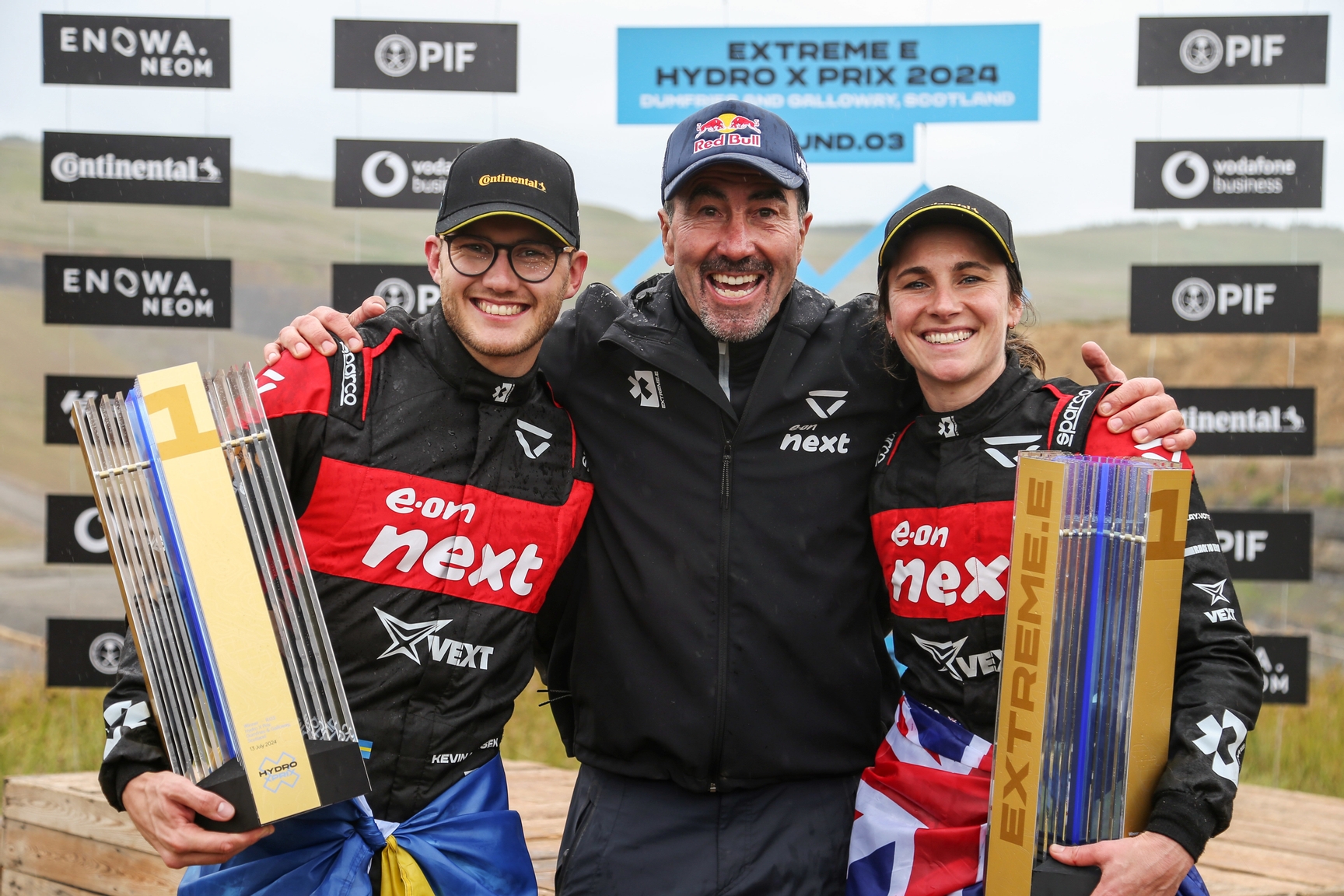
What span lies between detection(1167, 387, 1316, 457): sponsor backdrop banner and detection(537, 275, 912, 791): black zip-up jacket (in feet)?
9.66

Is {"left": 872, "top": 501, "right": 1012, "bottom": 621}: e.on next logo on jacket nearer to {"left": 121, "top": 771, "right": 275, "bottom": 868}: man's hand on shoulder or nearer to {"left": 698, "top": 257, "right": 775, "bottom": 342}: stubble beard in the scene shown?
{"left": 698, "top": 257, "right": 775, "bottom": 342}: stubble beard

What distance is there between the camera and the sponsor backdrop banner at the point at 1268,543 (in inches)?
170

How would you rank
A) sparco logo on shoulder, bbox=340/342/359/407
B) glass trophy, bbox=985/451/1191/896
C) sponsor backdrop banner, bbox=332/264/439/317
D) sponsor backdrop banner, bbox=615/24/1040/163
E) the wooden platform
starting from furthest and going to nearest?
sponsor backdrop banner, bbox=332/264/439/317 → sponsor backdrop banner, bbox=615/24/1040/163 → the wooden platform → sparco logo on shoulder, bbox=340/342/359/407 → glass trophy, bbox=985/451/1191/896

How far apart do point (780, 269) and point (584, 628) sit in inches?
32.7

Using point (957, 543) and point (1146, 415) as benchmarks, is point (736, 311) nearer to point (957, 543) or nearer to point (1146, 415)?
point (957, 543)

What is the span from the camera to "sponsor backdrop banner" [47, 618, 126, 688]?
14.1 ft

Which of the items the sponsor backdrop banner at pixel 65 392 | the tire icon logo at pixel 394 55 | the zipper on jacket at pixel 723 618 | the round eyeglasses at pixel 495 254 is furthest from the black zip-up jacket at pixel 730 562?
the sponsor backdrop banner at pixel 65 392

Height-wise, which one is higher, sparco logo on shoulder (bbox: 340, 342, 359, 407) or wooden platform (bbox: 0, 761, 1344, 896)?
sparco logo on shoulder (bbox: 340, 342, 359, 407)

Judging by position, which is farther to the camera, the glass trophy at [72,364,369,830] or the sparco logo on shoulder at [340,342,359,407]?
the sparco logo on shoulder at [340,342,359,407]

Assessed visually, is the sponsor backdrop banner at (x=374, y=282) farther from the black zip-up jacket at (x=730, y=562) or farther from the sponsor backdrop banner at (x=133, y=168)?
the black zip-up jacket at (x=730, y=562)

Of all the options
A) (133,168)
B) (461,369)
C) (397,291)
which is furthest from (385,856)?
(133,168)

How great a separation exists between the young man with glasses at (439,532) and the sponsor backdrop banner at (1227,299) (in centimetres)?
338

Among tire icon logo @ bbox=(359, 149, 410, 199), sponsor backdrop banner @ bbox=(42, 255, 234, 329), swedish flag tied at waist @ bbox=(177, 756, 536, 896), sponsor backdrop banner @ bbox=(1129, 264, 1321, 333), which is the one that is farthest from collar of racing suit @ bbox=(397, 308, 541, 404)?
sponsor backdrop banner @ bbox=(1129, 264, 1321, 333)

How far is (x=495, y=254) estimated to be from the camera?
184cm
